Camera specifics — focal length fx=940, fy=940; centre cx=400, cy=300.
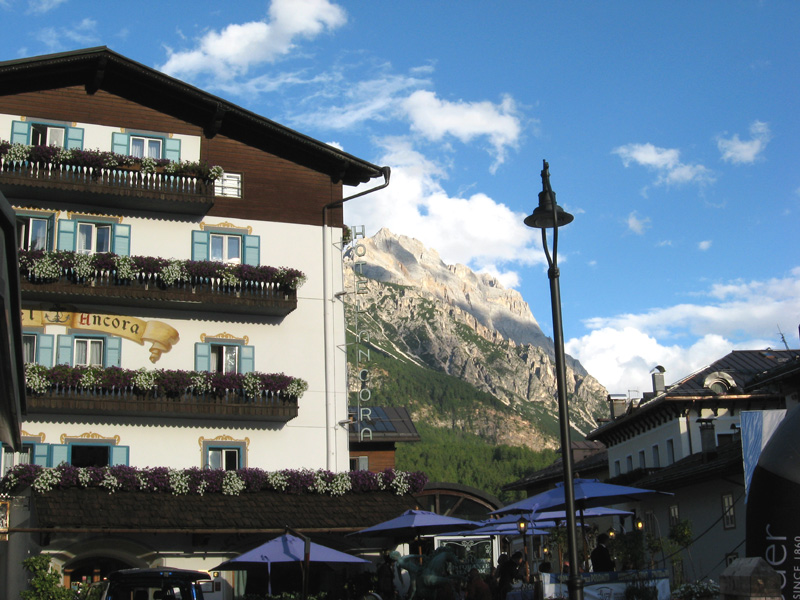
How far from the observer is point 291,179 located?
3303 centimetres

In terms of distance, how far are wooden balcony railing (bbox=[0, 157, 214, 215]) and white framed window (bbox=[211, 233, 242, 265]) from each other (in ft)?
3.58

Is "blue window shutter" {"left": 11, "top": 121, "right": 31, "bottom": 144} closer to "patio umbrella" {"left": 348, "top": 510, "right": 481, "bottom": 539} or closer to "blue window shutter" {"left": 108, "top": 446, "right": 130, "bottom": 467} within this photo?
"blue window shutter" {"left": 108, "top": 446, "right": 130, "bottom": 467}

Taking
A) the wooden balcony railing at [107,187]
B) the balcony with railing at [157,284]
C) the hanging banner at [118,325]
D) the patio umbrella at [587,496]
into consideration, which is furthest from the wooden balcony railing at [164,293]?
the patio umbrella at [587,496]

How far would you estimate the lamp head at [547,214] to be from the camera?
46.5 ft

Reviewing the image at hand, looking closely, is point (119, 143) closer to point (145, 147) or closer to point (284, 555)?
point (145, 147)

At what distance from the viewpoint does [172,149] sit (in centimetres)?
3180

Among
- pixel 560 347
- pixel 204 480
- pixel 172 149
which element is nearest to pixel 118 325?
pixel 204 480

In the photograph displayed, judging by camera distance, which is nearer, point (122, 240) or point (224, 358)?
point (122, 240)

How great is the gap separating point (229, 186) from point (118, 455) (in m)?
9.85

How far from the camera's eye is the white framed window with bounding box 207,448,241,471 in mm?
29406

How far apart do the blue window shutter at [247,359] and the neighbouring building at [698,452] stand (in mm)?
14546

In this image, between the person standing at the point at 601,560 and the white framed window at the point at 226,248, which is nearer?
the person standing at the point at 601,560

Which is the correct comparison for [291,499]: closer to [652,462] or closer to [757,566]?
[757,566]

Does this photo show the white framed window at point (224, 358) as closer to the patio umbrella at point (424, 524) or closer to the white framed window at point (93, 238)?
the white framed window at point (93, 238)
